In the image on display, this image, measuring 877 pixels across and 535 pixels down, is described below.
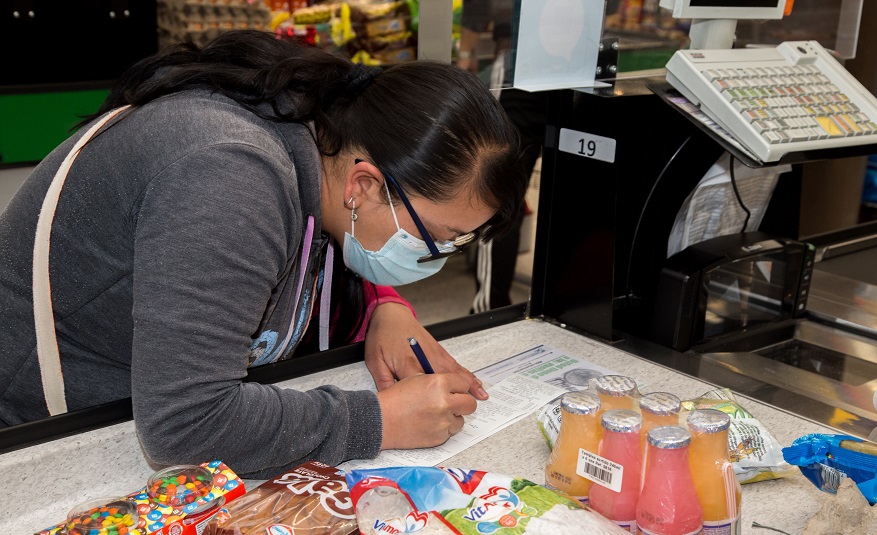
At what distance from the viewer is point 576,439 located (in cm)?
94

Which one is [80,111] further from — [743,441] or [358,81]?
[743,441]

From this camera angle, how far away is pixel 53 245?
1.08m

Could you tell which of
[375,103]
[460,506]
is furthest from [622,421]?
[375,103]

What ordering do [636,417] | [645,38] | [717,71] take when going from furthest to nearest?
[645,38], [717,71], [636,417]

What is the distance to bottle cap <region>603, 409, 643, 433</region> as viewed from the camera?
854mm

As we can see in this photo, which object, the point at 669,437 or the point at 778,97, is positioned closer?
the point at 669,437

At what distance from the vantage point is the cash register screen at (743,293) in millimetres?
1523

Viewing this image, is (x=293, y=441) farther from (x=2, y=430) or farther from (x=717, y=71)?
(x=717, y=71)

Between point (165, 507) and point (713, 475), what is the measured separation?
1.79ft

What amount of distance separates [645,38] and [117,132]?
3.79 ft

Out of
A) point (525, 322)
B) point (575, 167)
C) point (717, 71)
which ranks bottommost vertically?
point (525, 322)

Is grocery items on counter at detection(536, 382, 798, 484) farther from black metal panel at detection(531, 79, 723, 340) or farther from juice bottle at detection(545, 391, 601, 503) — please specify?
black metal panel at detection(531, 79, 723, 340)

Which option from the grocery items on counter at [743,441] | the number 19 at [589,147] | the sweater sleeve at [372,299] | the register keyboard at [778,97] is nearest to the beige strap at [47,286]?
the sweater sleeve at [372,299]

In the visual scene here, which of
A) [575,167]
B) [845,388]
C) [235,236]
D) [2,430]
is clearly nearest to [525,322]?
[575,167]
